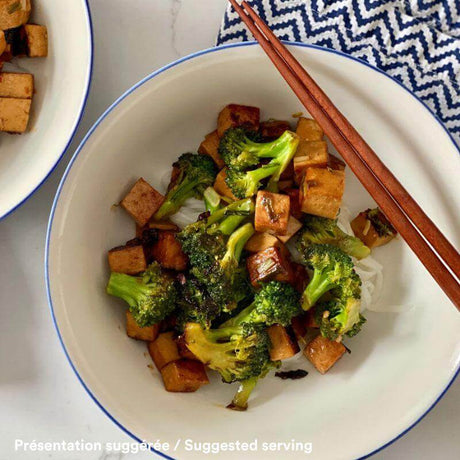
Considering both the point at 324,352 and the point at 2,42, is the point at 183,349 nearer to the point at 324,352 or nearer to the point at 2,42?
the point at 324,352

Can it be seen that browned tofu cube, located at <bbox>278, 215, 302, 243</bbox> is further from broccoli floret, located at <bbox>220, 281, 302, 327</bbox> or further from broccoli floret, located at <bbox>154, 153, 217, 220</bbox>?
broccoli floret, located at <bbox>154, 153, 217, 220</bbox>

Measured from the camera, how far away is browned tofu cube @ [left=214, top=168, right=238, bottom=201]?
206 cm

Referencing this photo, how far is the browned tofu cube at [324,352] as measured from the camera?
205 centimetres

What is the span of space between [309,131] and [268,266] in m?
0.47

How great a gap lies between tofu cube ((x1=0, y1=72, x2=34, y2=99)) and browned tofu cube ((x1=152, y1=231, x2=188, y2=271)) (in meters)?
0.69

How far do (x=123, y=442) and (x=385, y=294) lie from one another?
1.05 meters

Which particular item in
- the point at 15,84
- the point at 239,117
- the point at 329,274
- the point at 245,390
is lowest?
the point at 245,390

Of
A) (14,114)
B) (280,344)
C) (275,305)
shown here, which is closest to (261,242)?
(275,305)

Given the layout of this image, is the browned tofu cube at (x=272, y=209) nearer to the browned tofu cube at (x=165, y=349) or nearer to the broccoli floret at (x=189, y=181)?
the broccoli floret at (x=189, y=181)

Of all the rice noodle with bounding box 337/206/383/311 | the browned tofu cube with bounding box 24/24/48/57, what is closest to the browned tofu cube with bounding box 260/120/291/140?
the rice noodle with bounding box 337/206/383/311

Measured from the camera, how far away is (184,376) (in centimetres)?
205

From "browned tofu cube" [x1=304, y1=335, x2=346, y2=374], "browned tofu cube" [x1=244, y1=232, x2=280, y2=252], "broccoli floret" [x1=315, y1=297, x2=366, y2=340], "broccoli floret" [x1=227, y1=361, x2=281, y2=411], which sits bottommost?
"broccoli floret" [x1=227, y1=361, x2=281, y2=411]

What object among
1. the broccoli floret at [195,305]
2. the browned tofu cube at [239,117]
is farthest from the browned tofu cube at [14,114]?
the broccoli floret at [195,305]

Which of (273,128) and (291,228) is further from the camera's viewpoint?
(273,128)
